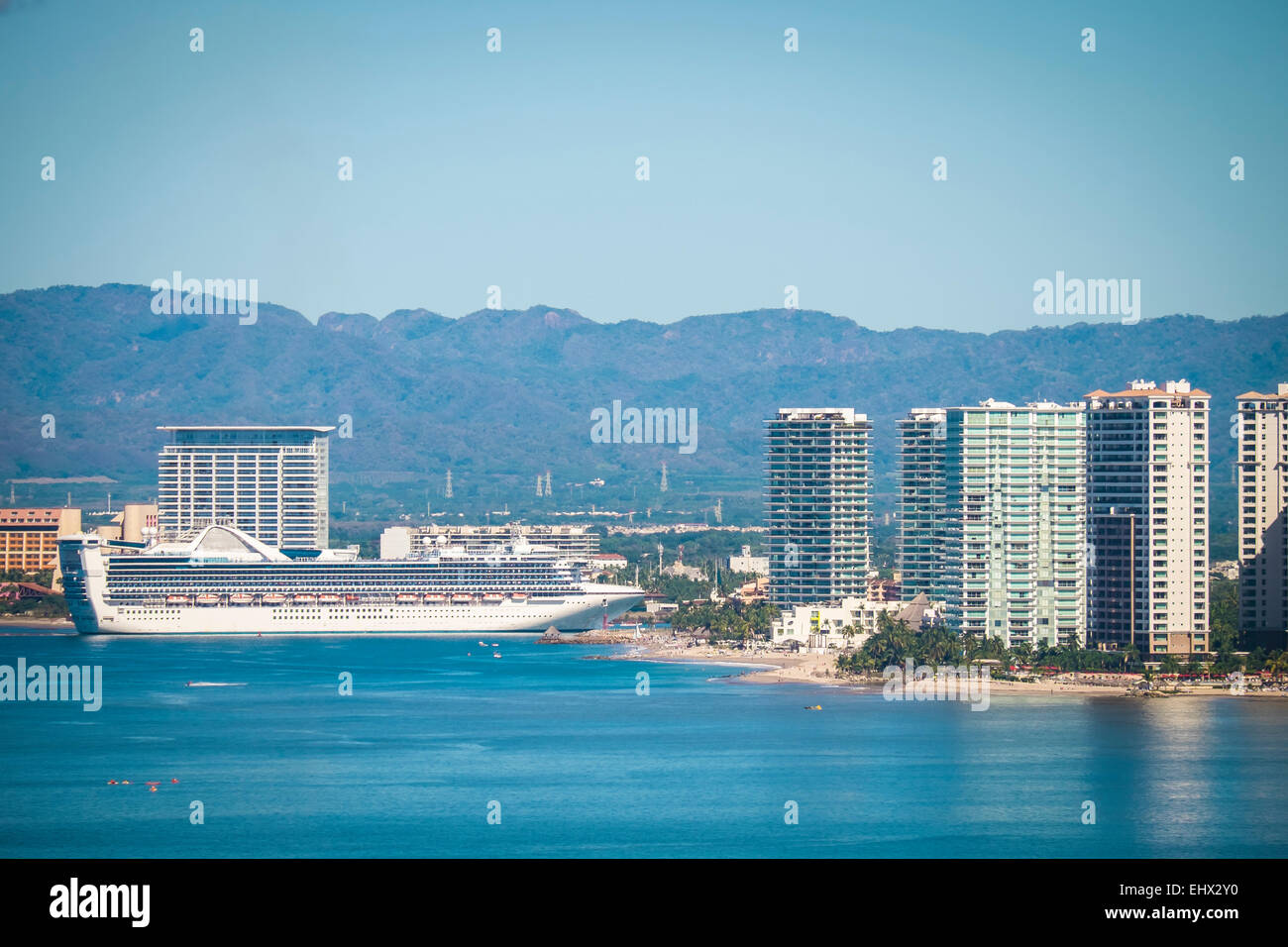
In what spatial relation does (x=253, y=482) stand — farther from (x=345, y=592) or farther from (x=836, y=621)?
(x=836, y=621)

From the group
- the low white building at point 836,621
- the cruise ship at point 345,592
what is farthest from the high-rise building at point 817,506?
the cruise ship at point 345,592

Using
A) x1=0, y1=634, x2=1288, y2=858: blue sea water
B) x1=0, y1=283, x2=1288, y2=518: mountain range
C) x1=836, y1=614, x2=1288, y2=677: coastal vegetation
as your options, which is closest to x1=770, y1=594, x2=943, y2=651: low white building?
x1=836, y1=614, x2=1288, y2=677: coastal vegetation

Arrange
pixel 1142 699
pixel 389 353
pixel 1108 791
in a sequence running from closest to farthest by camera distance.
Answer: pixel 1108 791 → pixel 1142 699 → pixel 389 353

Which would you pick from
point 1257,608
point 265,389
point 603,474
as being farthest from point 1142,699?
point 265,389

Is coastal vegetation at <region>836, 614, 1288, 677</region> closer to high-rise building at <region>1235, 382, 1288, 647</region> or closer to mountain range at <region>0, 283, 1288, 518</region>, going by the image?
high-rise building at <region>1235, 382, 1288, 647</region>

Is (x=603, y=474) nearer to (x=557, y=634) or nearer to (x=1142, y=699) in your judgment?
(x=557, y=634)

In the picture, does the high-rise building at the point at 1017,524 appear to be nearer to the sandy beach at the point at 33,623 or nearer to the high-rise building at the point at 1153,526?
the high-rise building at the point at 1153,526

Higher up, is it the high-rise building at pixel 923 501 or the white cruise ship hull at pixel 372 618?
the high-rise building at pixel 923 501

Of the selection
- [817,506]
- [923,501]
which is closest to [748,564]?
[817,506]
